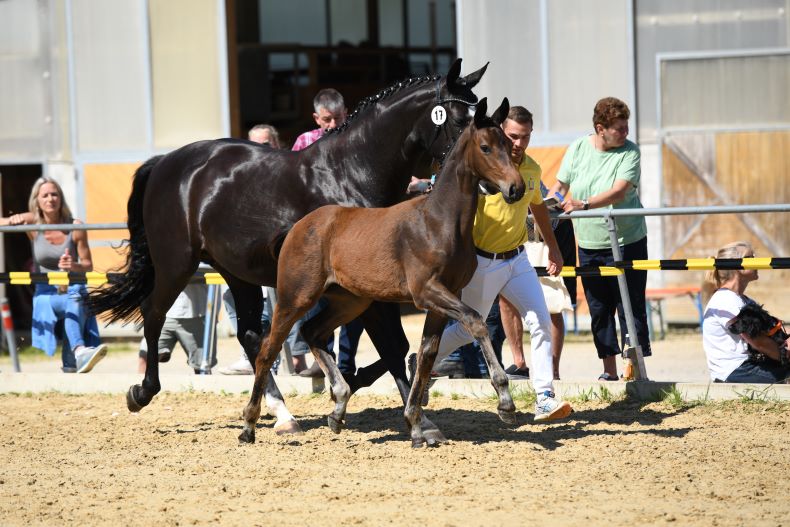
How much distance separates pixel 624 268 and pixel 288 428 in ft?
7.74

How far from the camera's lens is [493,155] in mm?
5820

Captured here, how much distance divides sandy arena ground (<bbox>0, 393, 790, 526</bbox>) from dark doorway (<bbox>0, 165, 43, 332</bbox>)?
6890mm

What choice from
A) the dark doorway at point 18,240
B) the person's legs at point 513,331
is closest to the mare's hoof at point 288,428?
the person's legs at point 513,331

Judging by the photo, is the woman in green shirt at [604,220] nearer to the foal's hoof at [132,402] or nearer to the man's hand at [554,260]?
the man's hand at [554,260]

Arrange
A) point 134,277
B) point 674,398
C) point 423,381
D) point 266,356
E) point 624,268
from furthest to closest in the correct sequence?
1. point 134,277
2. point 624,268
3. point 674,398
4. point 266,356
5. point 423,381

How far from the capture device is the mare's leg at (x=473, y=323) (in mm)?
5773

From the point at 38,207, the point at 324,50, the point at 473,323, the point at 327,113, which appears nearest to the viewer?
the point at 473,323

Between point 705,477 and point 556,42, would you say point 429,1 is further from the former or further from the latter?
point 705,477

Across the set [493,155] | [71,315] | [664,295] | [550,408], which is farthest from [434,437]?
[664,295]

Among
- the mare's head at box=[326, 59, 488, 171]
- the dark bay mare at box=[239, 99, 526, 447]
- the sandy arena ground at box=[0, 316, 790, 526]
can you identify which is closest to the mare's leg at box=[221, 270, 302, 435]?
the sandy arena ground at box=[0, 316, 790, 526]

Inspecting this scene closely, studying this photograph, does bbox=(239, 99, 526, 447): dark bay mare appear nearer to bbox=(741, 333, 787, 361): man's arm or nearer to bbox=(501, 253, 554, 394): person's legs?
bbox=(501, 253, 554, 394): person's legs

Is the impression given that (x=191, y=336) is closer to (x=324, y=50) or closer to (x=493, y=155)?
(x=493, y=155)

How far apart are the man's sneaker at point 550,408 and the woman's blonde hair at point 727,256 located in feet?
4.58

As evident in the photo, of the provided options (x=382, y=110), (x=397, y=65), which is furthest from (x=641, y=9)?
(x=397, y=65)
